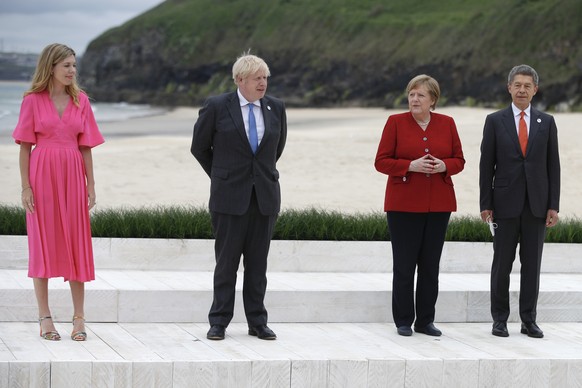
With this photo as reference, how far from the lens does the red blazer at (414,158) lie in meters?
6.68

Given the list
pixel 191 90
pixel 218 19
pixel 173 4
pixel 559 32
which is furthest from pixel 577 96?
pixel 173 4

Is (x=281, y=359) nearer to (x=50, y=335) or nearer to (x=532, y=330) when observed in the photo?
(x=50, y=335)

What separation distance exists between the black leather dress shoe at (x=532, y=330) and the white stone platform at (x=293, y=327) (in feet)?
0.25

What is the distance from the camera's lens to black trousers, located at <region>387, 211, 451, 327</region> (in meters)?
6.78

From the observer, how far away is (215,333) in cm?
634

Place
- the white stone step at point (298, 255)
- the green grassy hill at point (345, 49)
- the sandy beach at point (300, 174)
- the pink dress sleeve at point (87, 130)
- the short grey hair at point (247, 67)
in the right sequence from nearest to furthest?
the pink dress sleeve at point (87, 130) → the short grey hair at point (247, 67) → the white stone step at point (298, 255) → the sandy beach at point (300, 174) → the green grassy hill at point (345, 49)

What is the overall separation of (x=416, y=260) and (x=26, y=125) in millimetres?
2666

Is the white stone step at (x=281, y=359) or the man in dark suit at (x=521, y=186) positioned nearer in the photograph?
the white stone step at (x=281, y=359)

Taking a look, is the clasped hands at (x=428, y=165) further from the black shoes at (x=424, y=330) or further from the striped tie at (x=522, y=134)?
the black shoes at (x=424, y=330)

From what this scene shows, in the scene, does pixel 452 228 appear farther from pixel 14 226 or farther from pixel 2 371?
pixel 2 371

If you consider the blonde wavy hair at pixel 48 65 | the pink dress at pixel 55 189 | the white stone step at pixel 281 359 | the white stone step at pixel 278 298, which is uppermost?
the blonde wavy hair at pixel 48 65

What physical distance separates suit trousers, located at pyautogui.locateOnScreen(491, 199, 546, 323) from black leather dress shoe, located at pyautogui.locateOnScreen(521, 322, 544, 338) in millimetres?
32

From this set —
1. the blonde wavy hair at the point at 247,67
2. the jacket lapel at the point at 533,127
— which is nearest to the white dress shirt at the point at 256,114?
the blonde wavy hair at the point at 247,67

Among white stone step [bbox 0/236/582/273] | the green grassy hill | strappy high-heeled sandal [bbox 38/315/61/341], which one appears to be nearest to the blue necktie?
strappy high-heeled sandal [bbox 38/315/61/341]
